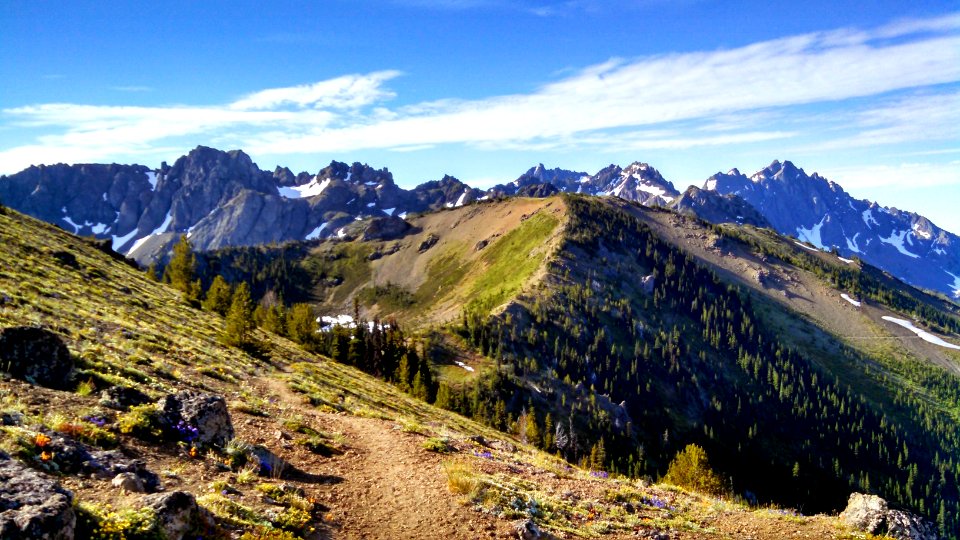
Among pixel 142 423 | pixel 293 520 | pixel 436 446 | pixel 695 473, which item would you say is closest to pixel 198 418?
pixel 142 423

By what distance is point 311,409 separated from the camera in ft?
96.3

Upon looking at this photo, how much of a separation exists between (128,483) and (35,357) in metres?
10.5

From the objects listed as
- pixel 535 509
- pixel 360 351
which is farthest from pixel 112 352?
pixel 360 351

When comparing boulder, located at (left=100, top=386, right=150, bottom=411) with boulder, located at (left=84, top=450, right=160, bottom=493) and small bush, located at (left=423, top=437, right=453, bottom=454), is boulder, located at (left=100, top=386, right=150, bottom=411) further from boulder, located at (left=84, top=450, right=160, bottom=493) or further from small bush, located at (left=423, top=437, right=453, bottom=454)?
small bush, located at (left=423, top=437, right=453, bottom=454)

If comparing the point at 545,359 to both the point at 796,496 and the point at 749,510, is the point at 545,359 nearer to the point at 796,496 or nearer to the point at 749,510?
the point at 796,496

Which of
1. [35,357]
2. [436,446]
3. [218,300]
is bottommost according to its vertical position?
[218,300]

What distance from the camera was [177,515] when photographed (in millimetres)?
10531

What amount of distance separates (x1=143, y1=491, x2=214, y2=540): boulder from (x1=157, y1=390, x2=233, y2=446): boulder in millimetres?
6532

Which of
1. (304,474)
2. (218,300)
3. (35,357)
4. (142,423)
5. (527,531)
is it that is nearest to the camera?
(527,531)

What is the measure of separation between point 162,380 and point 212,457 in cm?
1163

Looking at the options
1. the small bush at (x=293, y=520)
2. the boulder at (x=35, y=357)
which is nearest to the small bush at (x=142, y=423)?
the boulder at (x=35, y=357)

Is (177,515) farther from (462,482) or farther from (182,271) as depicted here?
(182,271)

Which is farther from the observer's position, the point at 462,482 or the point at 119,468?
the point at 462,482

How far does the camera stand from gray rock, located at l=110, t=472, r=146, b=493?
11750 millimetres
